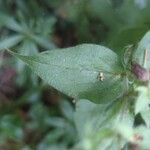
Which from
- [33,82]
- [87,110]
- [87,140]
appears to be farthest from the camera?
[33,82]

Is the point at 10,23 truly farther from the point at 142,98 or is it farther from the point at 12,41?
the point at 142,98

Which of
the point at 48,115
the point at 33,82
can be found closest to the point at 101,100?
the point at 33,82

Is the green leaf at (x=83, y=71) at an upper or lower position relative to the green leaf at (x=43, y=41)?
lower

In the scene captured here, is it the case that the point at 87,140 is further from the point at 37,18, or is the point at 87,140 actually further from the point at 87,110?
the point at 37,18

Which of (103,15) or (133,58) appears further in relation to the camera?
(103,15)

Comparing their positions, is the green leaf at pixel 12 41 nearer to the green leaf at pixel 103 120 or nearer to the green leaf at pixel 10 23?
the green leaf at pixel 10 23

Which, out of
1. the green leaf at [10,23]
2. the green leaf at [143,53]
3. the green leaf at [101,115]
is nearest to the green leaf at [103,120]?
the green leaf at [101,115]
